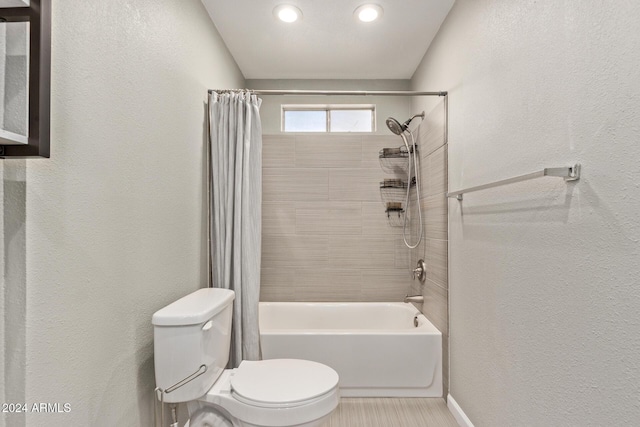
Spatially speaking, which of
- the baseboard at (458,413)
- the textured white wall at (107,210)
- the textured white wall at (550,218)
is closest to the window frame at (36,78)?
the textured white wall at (107,210)

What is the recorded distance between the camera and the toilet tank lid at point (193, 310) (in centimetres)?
148

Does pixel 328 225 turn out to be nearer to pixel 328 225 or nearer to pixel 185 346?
pixel 328 225

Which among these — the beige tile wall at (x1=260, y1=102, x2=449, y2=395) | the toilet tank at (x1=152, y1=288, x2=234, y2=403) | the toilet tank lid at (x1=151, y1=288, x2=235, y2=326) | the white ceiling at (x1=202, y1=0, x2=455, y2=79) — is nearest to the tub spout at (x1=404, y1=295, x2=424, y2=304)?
the beige tile wall at (x1=260, y1=102, x2=449, y2=395)

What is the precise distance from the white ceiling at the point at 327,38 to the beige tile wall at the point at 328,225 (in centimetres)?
58

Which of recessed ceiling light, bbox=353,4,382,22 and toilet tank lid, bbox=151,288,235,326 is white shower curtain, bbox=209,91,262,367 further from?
recessed ceiling light, bbox=353,4,382,22

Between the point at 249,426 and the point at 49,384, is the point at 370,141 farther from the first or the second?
the point at 49,384

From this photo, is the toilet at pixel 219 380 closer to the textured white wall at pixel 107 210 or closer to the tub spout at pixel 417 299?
the textured white wall at pixel 107 210

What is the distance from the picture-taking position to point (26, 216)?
96cm

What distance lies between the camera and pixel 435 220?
257cm

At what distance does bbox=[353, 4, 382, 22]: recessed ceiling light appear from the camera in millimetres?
2309

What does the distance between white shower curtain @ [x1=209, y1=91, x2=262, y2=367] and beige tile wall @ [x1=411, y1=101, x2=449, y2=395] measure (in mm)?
1156

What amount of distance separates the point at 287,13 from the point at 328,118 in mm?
1312

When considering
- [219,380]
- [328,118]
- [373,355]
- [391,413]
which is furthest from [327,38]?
[391,413]

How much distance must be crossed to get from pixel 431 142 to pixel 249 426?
2075 mm
